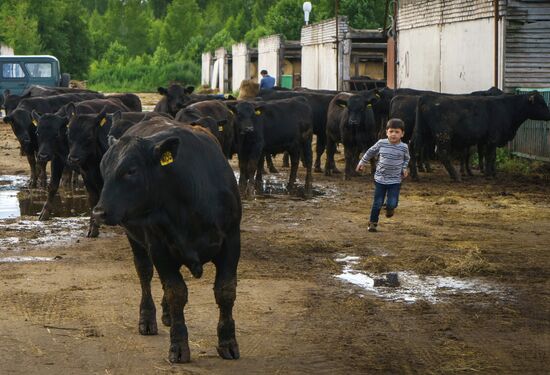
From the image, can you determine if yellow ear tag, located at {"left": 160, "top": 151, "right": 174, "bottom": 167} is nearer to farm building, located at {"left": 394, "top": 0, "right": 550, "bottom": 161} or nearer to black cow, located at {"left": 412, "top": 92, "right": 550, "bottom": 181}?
black cow, located at {"left": 412, "top": 92, "right": 550, "bottom": 181}

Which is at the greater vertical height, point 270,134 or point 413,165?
point 270,134

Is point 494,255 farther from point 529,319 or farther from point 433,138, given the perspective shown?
point 433,138

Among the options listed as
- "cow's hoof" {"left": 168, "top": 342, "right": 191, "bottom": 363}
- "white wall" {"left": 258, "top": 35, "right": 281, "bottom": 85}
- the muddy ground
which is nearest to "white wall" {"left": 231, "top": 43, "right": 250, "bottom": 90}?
"white wall" {"left": 258, "top": 35, "right": 281, "bottom": 85}

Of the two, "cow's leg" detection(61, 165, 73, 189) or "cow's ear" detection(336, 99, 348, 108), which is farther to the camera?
"cow's ear" detection(336, 99, 348, 108)

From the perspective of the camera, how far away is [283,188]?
19.1m

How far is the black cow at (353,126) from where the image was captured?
20297 millimetres

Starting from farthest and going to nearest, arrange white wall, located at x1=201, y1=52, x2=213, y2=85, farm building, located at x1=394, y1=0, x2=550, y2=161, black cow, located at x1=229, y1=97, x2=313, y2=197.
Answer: white wall, located at x1=201, y1=52, x2=213, y2=85 → farm building, located at x1=394, y1=0, x2=550, y2=161 → black cow, located at x1=229, y1=97, x2=313, y2=197

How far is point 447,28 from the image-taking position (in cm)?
2906

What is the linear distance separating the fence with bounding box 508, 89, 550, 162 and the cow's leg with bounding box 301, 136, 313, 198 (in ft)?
19.0

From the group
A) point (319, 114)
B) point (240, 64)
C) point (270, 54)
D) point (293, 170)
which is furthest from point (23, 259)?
point (240, 64)

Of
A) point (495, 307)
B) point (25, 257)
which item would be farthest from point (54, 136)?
point (495, 307)

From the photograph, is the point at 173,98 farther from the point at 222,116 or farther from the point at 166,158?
the point at 166,158

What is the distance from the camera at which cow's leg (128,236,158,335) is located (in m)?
8.16

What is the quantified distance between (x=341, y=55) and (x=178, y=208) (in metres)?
30.7
